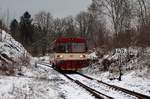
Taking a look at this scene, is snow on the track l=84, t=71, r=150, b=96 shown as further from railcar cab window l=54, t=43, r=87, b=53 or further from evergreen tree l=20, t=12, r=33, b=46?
evergreen tree l=20, t=12, r=33, b=46

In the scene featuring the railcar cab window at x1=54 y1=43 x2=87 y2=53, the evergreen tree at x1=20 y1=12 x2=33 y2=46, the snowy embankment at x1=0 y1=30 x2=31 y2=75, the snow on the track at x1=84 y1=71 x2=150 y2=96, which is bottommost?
the snow on the track at x1=84 y1=71 x2=150 y2=96

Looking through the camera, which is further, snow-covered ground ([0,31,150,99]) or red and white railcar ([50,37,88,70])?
red and white railcar ([50,37,88,70])

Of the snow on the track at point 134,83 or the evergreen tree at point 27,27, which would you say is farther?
the evergreen tree at point 27,27

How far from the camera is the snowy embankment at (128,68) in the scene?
19531 millimetres

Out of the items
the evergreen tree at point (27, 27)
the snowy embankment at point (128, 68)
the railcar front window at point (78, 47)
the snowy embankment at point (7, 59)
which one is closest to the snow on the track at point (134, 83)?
the snowy embankment at point (128, 68)

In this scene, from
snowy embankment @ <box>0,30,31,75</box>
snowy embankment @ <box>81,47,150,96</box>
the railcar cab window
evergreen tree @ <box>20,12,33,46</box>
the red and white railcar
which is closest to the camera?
snowy embankment @ <box>81,47,150,96</box>

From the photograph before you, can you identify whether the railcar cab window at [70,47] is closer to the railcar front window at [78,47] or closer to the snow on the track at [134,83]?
the railcar front window at [78,47]

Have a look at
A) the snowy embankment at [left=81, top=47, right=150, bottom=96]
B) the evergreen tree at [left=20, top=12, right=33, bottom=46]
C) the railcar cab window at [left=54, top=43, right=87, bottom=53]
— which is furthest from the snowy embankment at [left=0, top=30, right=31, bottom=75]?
the evergreen tree at [left=20, top=12, right=33, bottom=46]

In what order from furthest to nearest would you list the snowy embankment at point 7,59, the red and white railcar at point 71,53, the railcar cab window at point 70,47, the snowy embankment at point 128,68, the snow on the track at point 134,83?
the railcar cab window at point 70,47, the red and white railcar at point 71,53, the snowy embankment at point 7,59, the snowy embankment at point 128,68, the snow on the track at point 134,83

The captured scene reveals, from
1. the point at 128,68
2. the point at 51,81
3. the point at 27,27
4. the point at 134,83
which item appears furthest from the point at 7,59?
the point at 27,27

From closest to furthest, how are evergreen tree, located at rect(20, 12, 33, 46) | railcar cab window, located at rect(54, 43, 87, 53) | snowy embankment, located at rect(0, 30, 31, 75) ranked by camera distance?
snowy embankment, located at rect(0, 30, 31, 75) < railcar cab window, located at rect(54, 43, 87, 53) < evergreen tree, located at rect(20, 12, 33, 46)

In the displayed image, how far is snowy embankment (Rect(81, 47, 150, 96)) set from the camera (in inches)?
769

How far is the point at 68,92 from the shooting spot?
16094 millimetres

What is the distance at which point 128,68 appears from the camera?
957 inches
